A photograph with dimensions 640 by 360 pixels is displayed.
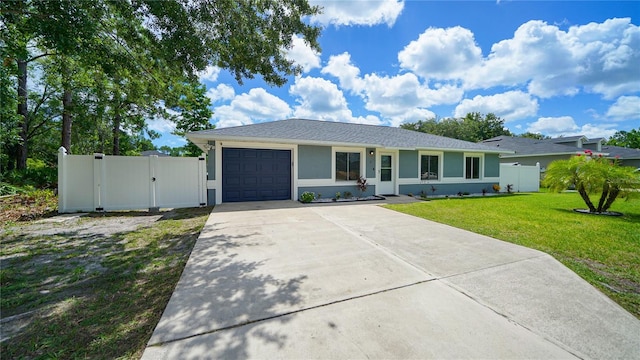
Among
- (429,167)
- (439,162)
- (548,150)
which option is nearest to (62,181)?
(429,167)

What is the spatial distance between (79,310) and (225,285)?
1.41m

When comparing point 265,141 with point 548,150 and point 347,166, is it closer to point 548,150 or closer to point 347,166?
point 347,166

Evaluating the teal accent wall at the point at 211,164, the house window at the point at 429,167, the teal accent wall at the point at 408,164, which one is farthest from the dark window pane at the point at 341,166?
the teal accent wall at the point at 211,164

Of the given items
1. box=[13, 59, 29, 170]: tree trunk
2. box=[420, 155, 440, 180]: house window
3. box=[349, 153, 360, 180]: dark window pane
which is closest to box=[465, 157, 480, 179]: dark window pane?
box=[420, 155, 440, 180]: house window

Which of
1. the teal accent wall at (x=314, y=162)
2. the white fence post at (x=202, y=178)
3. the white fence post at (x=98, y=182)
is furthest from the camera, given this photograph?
the teal accent wall at (x=314, y=162)

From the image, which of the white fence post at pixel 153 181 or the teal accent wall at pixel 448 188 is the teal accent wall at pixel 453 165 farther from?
the white fence post at pixel 153 181

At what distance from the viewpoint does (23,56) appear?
617 cm

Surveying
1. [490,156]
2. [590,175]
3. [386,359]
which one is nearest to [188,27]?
[386,359]

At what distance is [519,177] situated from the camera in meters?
15.4

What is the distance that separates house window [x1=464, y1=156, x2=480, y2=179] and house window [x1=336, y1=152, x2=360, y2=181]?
688 cm

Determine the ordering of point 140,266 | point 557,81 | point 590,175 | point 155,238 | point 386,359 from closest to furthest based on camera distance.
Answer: point 386,359 < point 140,266 < point 155,238 < point 590,175 < point 557,81

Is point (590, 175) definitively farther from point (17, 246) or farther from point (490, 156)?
point (17, 246)

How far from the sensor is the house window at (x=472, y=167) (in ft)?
44.4

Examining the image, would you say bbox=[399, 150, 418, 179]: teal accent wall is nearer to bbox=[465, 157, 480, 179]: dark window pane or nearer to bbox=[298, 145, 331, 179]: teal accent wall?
bbox=[465, 157, 480, 179]: dark window pane
